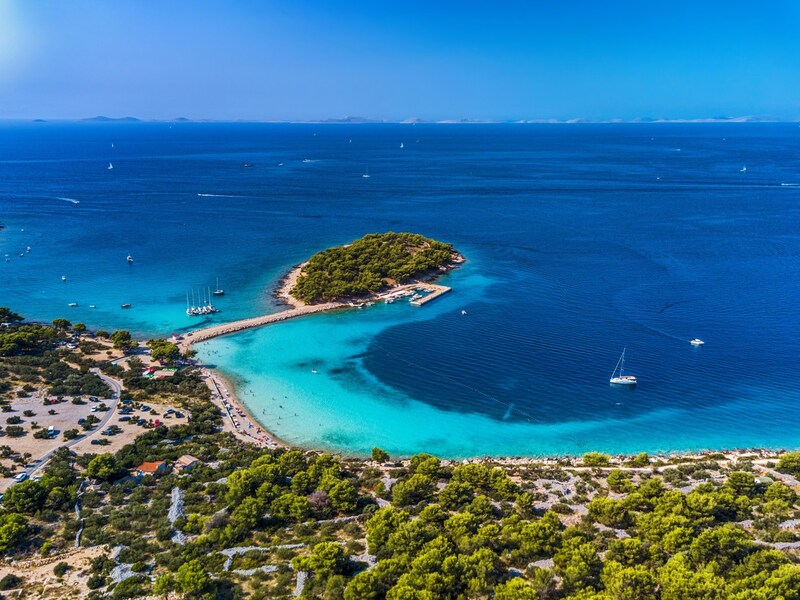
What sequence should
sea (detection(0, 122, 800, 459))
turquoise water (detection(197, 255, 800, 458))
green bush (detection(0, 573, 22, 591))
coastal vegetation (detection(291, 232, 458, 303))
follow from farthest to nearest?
coastal vegetation (detection(291, 232, 458, 303))
sea (detection(0, 122, 800, 459))
turquoise water (detection(197, 255, 800, 458))
green bush (detection(0, 573, 22, 591))

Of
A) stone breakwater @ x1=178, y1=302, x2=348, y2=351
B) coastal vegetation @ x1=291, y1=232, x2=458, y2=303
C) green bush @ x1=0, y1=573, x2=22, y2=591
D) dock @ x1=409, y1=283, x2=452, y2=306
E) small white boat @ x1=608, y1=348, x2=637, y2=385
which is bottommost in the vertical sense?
green bush @ x1=0, y1=573, x2=22, y2=591

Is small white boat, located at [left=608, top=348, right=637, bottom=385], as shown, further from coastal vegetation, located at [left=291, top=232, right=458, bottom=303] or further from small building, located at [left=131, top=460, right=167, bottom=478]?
small building, located at [left=131, top=460, right=167, bottom=478]

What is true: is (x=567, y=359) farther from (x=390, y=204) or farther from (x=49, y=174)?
(x=49, y=174)

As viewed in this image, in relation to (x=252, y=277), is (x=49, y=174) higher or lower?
higher

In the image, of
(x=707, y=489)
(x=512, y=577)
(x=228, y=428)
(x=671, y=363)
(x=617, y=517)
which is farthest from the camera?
(x=671, y=363)

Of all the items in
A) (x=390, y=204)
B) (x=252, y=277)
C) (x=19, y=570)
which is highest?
(x=390, y=204)

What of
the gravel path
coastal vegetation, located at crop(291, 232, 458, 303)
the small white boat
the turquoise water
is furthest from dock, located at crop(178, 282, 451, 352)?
the small white boat

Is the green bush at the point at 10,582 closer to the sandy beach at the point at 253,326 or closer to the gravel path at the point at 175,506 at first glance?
the gravel path at the point at 175,506

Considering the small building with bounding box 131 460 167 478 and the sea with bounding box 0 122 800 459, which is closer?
the small building with bounding box 131 460 167 478

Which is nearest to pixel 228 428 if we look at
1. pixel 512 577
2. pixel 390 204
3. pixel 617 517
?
pixel 512 577
